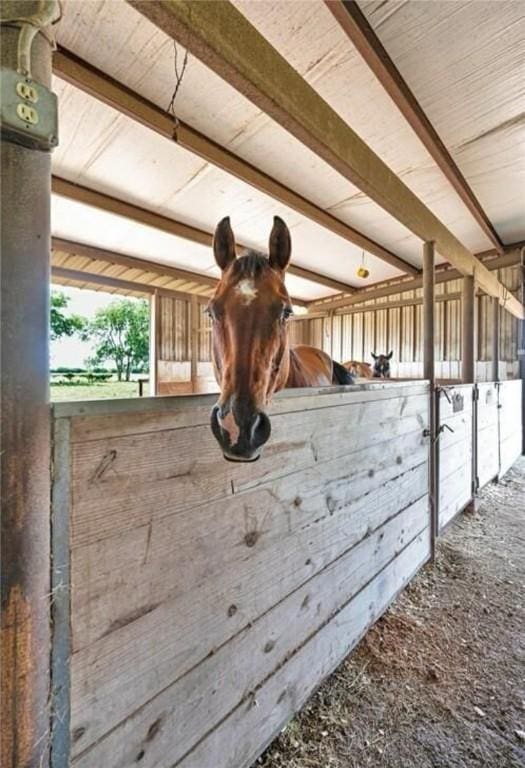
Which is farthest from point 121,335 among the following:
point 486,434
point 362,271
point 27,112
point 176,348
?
point 27,112

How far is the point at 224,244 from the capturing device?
44.8 inches

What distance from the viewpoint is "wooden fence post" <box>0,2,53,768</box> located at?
0.54 metres

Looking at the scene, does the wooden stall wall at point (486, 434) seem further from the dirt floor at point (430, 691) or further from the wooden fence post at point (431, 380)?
the dirt floor at point (430, 691)

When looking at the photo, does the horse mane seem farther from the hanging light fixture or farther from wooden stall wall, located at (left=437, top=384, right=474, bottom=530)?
the hanging light fixture

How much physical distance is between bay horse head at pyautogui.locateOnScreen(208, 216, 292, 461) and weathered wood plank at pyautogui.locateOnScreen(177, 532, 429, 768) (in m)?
0.84

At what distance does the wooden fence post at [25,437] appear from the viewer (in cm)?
54

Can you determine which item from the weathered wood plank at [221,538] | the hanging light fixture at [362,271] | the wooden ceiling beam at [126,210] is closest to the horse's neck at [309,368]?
the weathered wood plank at [221,538]

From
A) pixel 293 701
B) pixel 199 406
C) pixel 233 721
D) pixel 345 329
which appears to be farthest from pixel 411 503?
pixel 345 329

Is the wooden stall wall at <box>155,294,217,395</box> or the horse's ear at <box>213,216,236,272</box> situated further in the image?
the wooden stall wall at <box>155,294,217,395</box>

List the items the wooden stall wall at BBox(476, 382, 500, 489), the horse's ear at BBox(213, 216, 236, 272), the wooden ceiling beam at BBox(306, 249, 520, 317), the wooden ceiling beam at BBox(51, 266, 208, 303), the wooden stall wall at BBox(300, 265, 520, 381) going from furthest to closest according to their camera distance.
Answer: the wooden stall wall at BBox(300, 265, 520, 381), the wooden ceiling beam at BBox(306, 249, 520, 317), the wooden ceiling beam at BBox(51, 266, 208, 303), the wooden stall wall at BBox(476, 382, 500, 489), the horse's ear at BBox(213, 216, 236, 272)

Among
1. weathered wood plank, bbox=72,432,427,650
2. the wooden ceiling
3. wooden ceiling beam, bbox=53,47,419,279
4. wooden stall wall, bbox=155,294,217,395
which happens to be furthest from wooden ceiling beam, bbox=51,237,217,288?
weathered wood plank, bbox=72,432,427,650

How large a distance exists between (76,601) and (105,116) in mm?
2753

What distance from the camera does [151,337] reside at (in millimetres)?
6535

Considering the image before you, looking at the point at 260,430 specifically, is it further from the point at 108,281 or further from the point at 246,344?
the point at 108,281
